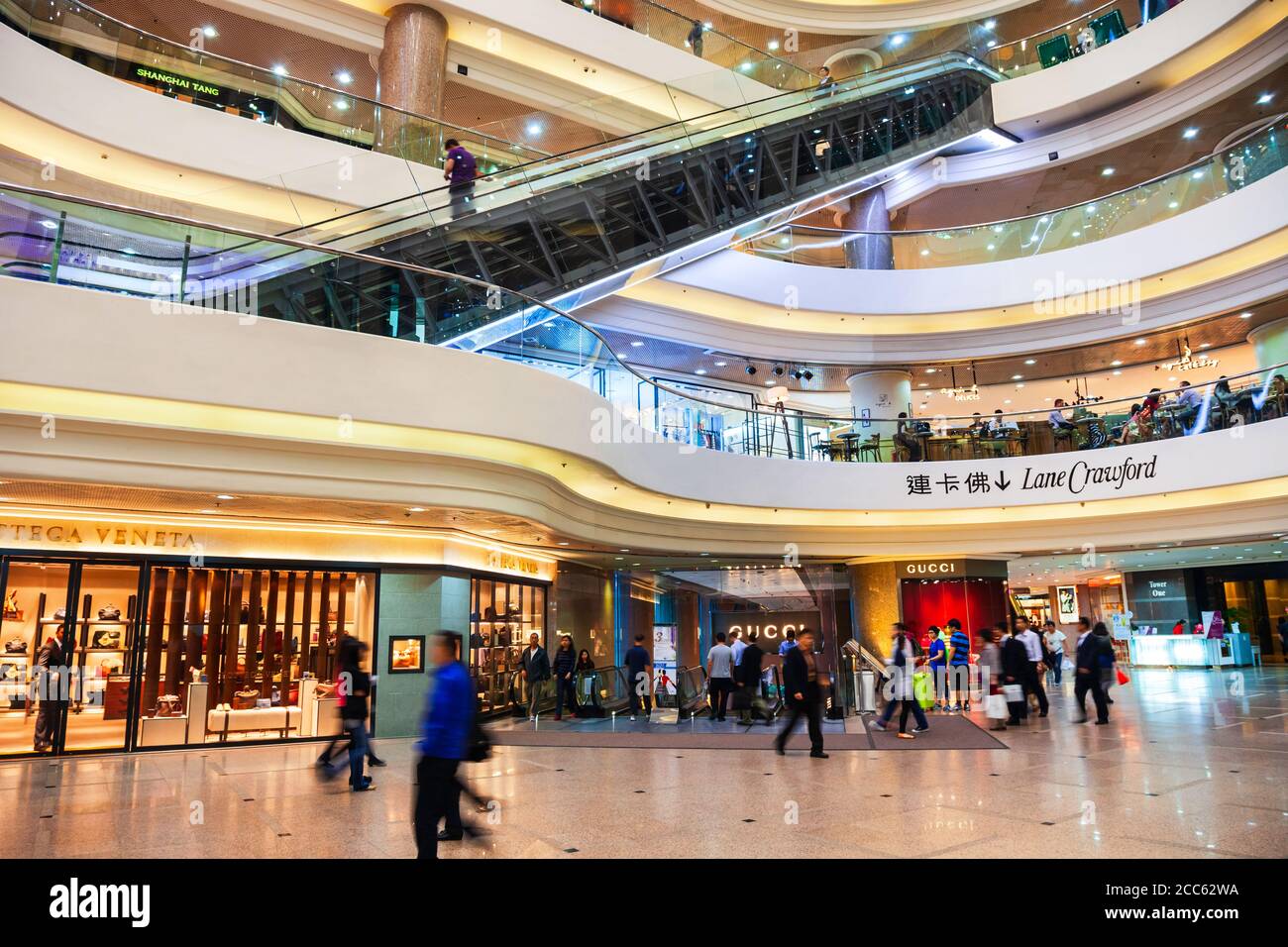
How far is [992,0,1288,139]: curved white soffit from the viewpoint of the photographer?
18.8 m

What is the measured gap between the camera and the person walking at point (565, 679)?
1431 cm

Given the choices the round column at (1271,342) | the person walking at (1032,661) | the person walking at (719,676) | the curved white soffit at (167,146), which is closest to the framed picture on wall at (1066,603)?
the round column at (1271,342)

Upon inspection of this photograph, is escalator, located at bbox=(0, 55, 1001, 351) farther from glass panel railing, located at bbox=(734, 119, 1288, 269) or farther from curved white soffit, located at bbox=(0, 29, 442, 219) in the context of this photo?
curved white soffit, located at bbox=(0, 29, 442, 219)

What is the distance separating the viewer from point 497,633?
16.1 m

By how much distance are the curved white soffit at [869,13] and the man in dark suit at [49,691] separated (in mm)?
23430

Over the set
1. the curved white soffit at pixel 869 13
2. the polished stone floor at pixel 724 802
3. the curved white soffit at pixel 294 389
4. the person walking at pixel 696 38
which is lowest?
the polished stone floor at pixel 724 802

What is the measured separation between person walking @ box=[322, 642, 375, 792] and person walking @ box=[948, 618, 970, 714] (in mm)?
10762

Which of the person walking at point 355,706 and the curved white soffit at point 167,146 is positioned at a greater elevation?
the curved white soffit at point 167,146

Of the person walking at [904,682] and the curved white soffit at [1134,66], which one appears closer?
the person walking at [904,682]

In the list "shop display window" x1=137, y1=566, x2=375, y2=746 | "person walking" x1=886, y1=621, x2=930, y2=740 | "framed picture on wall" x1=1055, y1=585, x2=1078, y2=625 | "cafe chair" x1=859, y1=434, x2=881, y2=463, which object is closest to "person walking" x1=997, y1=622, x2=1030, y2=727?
"person walking" x1=886, y1=621, x2=930, y2=740

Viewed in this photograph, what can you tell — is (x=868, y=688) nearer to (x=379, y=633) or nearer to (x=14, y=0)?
(x=379, y=633)

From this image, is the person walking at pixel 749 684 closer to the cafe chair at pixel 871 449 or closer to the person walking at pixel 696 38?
the cafe chair at pixel 871 449

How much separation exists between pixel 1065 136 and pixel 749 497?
14.9 m

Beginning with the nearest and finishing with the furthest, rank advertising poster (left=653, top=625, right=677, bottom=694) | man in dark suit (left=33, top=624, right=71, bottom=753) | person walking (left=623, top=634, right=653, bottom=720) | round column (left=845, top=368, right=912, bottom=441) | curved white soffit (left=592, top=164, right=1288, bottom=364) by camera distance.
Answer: man in dark suit (left=33, top=624, right=71, bottom=753) < person walking (left=623, top=634, right=653, bottom=720) < advertising poster (left=653, top=625, right=677, bottom=694) < curved white soffit (left=592, top=164, right=1288, bottom=364) < round column (left=845, top=368, right=912, bottom=441)
